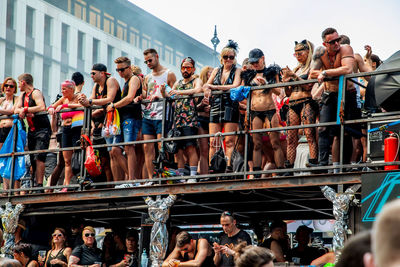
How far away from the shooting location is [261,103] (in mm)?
10305

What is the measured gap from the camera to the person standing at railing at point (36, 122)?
12.2 metres

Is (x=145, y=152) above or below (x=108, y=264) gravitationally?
above

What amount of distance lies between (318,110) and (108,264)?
4.29 metres

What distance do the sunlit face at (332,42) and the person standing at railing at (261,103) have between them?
41.2 inches

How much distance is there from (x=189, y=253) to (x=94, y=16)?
145ft

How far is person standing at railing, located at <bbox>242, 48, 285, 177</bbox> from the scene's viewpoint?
33.6 feet

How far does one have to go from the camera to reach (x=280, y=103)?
35.8 feet

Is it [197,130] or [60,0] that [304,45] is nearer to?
[197,130]

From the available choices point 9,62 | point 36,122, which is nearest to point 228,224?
point 36,122

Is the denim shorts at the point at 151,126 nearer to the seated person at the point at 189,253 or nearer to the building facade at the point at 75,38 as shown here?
the seated person at the point at 189,253

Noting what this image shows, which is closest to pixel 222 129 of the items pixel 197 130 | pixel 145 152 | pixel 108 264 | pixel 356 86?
pixel 197 130

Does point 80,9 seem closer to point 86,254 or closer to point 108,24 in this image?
point 108,24

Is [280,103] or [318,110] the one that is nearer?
[318,110]

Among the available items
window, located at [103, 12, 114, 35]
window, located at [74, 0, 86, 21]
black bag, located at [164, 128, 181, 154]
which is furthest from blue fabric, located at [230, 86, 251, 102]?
window, located at [103, 12, 114, 35]
